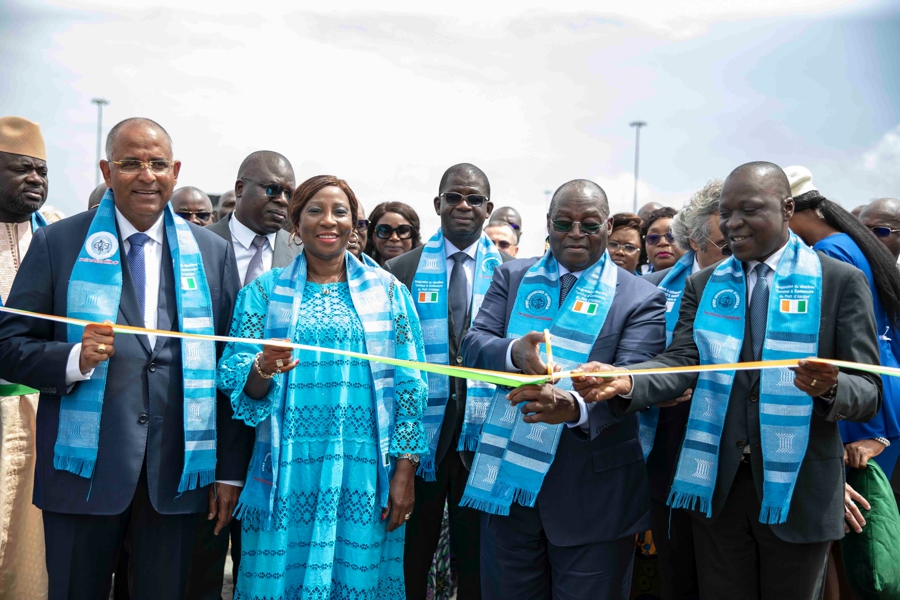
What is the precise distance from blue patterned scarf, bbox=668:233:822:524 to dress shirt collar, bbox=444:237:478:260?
191 cm

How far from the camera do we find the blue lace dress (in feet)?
11.1

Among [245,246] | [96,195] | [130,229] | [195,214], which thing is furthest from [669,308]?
[96,195]

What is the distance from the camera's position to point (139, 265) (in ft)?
11.4

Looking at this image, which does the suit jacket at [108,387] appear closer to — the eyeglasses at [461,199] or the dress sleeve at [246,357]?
→ the dress sleeve at [246,357]

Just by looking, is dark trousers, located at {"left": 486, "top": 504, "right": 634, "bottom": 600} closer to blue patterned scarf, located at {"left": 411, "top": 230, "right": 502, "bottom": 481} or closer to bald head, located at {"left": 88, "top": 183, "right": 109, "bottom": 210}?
blue patterned scarf, located at {"left": 411, "top": 230, "right": 502, "bottom": 481}

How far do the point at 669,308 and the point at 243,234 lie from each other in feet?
9.79

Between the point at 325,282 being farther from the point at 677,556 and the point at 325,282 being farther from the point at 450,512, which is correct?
the point at 677,556

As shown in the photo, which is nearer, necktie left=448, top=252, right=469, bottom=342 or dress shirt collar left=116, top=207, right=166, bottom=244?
dress shirt collar left=116, top=207, right=166, bottom=244

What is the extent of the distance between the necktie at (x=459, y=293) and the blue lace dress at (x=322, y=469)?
118 centimetres

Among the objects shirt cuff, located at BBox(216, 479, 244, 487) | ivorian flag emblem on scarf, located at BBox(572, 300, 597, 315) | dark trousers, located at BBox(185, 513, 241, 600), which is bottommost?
dark trousers, located at BBox(185, 513, 241, 600)

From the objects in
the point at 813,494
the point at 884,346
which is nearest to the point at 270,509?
the point at 813,494

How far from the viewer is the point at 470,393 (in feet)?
14.0

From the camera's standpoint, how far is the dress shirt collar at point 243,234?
5.12m

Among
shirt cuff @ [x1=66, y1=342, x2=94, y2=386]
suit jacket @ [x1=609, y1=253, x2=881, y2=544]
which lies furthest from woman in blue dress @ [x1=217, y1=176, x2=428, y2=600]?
suit jacket @ [x1=609, y1=253, x2=881, y2=544]
